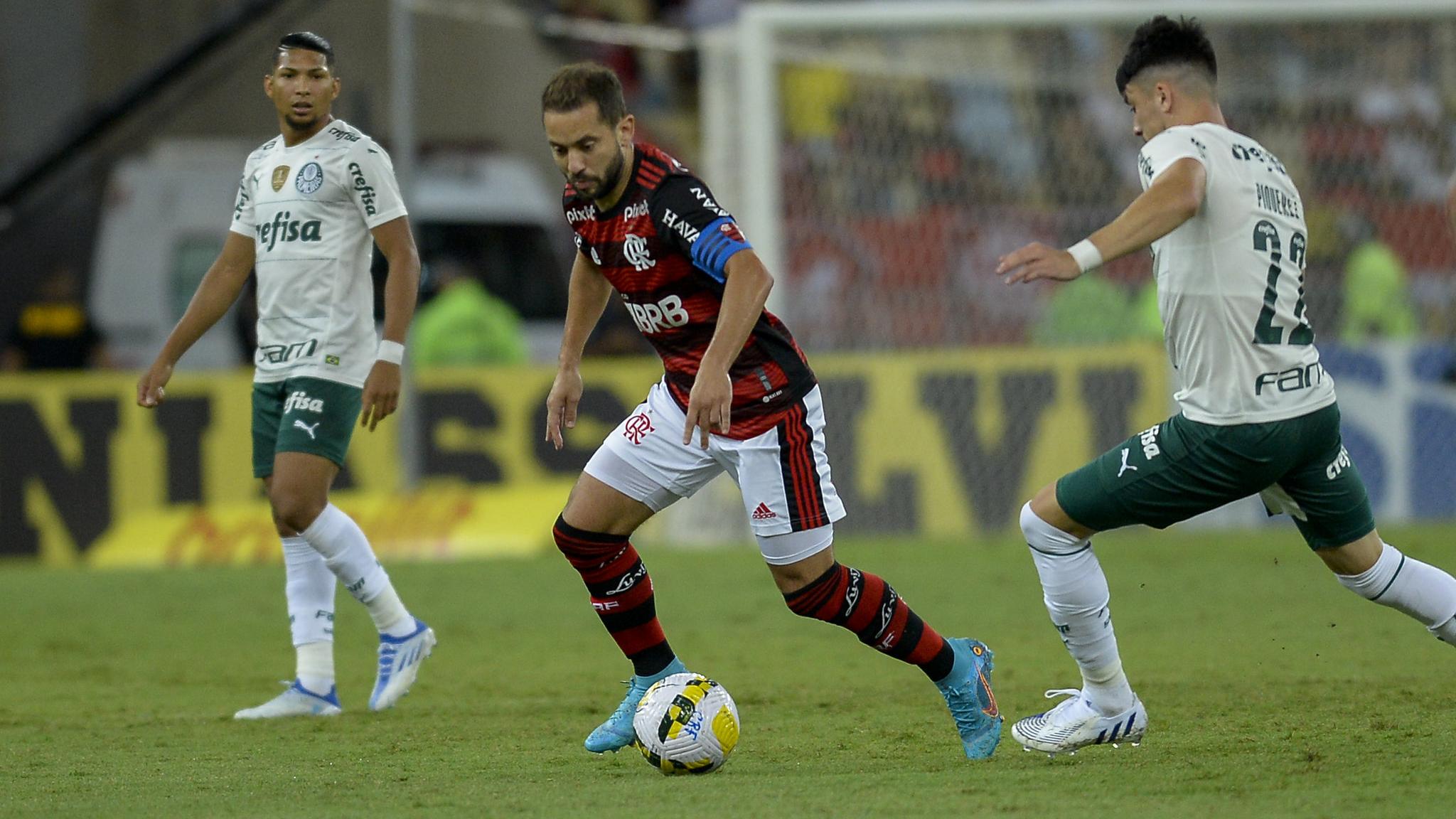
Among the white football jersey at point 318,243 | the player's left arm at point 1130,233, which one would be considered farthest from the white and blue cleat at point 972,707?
the white football jersey at point 318,243

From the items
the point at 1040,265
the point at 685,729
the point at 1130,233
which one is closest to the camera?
the point at 1040,265

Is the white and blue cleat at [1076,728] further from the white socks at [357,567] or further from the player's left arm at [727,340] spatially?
the white socks at [357,567]

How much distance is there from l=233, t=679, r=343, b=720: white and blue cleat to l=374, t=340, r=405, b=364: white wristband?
4.02 ft

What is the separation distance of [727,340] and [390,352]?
1.85 m

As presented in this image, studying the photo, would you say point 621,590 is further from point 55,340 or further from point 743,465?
point 55,340

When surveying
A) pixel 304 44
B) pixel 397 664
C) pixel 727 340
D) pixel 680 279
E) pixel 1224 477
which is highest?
pixel 304 44

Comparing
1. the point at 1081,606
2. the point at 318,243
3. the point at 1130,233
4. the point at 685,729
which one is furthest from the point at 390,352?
the point at 1130,233

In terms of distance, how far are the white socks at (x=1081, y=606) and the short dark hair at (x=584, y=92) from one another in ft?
5.44

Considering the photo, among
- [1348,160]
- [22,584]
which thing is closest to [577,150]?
[22,584]

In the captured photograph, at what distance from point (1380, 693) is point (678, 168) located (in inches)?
121

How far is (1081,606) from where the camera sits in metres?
5.46

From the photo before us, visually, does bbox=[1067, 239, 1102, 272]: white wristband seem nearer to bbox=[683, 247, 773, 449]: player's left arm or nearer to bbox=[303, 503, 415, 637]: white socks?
bbox=[683, 247, 773, 449]: player's left arm

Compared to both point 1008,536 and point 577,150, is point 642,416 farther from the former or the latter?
point 1008,536

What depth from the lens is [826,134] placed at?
1438cm
